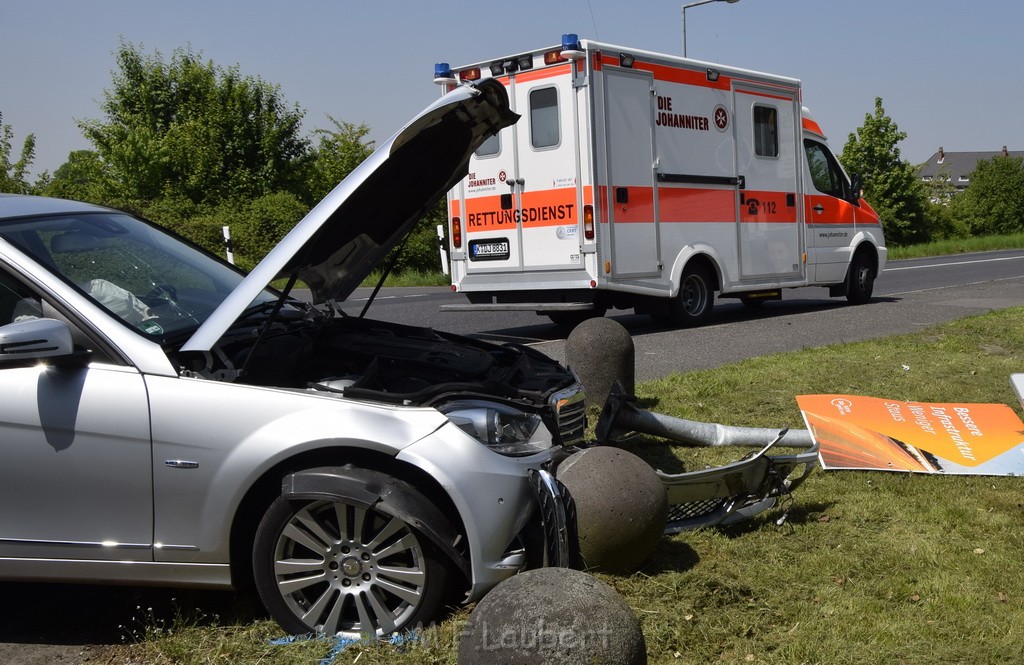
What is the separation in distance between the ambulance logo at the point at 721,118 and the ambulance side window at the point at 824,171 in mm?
1938

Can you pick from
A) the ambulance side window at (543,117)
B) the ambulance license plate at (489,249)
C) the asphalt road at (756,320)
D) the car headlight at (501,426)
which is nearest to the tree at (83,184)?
the asphalt road at (756,320)

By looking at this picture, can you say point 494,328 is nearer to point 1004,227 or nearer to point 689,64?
point 689,64

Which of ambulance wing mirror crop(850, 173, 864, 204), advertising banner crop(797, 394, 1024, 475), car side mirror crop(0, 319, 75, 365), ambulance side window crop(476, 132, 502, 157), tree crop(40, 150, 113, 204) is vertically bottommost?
advertising banner crop(797, 394, 1024, 475)

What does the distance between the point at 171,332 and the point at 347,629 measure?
4.30 feet

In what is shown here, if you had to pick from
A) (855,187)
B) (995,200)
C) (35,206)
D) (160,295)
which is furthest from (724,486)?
(995,200)

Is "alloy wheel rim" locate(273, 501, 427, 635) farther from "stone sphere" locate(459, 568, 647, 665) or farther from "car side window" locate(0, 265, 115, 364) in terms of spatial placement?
"car side window" locate(0, 265, 115, 364)

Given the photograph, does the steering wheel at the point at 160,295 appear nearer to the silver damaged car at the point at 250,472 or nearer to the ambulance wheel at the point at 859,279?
the silver damaged car at the point at 250,472

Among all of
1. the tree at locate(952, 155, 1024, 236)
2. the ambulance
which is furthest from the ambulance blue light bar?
the tree at locate(952, 155, 1024, 236)

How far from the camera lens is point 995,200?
55.3 m

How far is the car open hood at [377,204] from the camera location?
143 inches

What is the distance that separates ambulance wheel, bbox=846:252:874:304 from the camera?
1504 cm

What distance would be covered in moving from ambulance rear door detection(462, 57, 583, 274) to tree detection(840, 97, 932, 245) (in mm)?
34570

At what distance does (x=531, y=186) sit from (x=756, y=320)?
3683mm

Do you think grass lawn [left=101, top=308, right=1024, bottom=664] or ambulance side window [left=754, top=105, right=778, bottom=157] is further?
ambulance side window [left=754, top=105, right=778, bottom=157]
